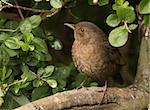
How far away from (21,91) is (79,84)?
370mm

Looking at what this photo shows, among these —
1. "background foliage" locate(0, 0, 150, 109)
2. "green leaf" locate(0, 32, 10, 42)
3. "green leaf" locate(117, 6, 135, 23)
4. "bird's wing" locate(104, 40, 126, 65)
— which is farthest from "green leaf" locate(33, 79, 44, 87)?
"green leaf" locate(117, 6, 135, 23)

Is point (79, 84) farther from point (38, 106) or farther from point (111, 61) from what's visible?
point (38, 106)

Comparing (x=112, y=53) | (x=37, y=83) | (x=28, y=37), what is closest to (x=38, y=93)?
(x=37, y=83)

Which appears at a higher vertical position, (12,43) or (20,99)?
(12,43)

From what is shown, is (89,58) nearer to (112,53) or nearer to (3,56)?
(112,53)

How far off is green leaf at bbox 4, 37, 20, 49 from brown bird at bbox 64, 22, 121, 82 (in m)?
0.47

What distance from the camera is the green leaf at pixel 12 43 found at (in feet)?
7.85

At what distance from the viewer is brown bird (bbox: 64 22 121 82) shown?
2.73 m

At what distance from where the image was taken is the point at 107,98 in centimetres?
240

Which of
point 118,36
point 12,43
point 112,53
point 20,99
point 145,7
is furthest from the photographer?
point 112,53

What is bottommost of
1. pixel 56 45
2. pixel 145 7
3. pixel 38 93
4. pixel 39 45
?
pixel 38 93

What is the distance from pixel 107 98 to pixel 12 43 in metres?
0.53

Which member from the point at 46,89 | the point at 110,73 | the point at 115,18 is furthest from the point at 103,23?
the point at 115,18

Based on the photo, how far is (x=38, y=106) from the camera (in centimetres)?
216
